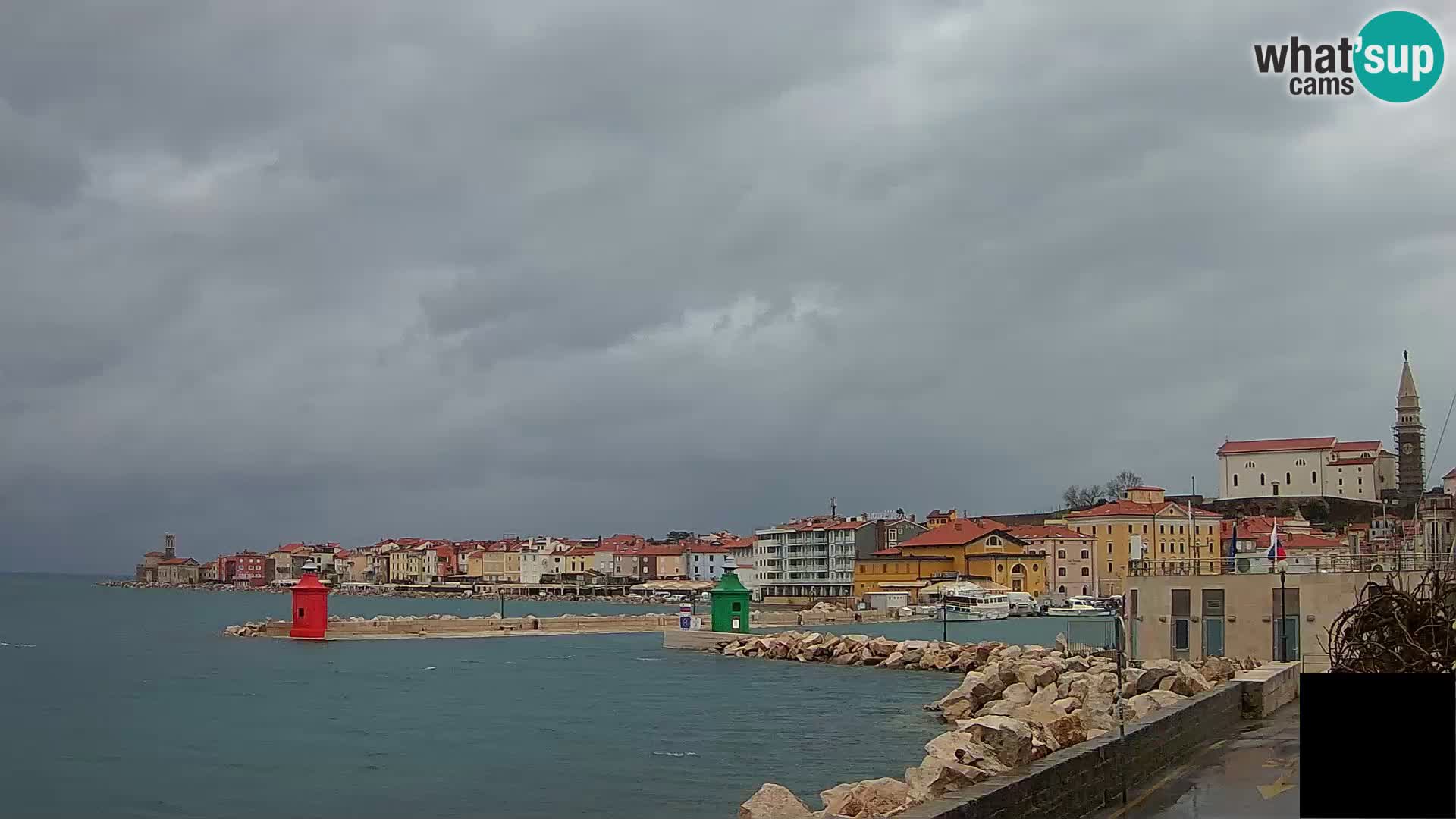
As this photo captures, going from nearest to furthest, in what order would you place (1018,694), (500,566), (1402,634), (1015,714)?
(1402,634) < (1015,714) < (1018,694) < (500,566)

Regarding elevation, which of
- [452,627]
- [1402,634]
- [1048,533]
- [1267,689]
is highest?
[1402,634]

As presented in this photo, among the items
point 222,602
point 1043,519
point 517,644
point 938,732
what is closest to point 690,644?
point 517,644

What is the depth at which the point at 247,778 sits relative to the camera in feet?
86.7

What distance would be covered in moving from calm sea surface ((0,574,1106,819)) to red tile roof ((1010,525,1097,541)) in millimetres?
A: 56015

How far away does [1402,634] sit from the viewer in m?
9.62

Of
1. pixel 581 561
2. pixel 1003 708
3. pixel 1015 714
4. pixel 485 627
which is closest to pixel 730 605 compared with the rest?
pixel 485 627

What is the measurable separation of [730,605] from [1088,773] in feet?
168

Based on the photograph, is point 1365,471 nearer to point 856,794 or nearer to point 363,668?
point 363,668

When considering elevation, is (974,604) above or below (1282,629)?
below

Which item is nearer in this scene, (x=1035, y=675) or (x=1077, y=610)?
(x=1035, y=675)

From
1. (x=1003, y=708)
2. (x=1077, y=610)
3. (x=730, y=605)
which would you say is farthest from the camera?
(x=1077, y=610)

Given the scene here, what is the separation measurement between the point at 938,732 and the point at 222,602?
145 m

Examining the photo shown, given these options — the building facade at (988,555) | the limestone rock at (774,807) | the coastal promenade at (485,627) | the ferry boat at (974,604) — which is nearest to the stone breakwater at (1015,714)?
the limestone rock at (774,807)

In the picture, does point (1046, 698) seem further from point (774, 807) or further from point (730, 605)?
point (730, 605)
